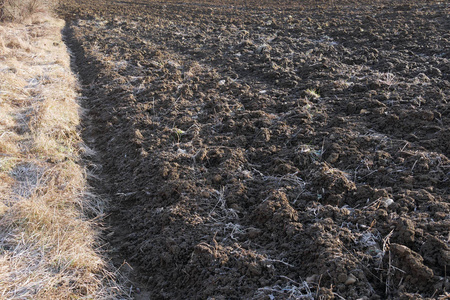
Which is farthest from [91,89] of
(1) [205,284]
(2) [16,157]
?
(1) [205,284]

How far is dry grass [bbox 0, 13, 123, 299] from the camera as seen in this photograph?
2746 mm

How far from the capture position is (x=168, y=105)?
216 inches

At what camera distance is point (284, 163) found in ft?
12.1

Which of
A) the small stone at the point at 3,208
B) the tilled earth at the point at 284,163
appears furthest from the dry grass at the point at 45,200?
the tilled earth at the point at 284,163

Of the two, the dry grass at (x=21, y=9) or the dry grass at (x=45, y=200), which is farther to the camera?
the dry grass at (x=21, y=9)

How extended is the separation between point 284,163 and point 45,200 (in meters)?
A: 2.56

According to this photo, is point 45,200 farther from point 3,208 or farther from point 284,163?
point 284,163

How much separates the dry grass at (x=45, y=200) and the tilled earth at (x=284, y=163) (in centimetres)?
34

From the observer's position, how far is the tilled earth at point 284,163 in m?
2.50

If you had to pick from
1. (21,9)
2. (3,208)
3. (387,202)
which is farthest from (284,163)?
(21,9)

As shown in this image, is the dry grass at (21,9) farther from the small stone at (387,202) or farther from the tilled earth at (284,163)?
the small stone at (387,202)

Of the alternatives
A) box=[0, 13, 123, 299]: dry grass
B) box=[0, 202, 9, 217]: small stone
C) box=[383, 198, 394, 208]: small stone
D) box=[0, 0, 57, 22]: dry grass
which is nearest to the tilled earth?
box=[383, 198, 394, 208]: small stone

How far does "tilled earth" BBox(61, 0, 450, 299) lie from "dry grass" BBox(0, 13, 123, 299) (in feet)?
1.12

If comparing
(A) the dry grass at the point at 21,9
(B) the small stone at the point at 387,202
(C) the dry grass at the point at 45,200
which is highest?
(A) the dry grass at the point at 21,9
